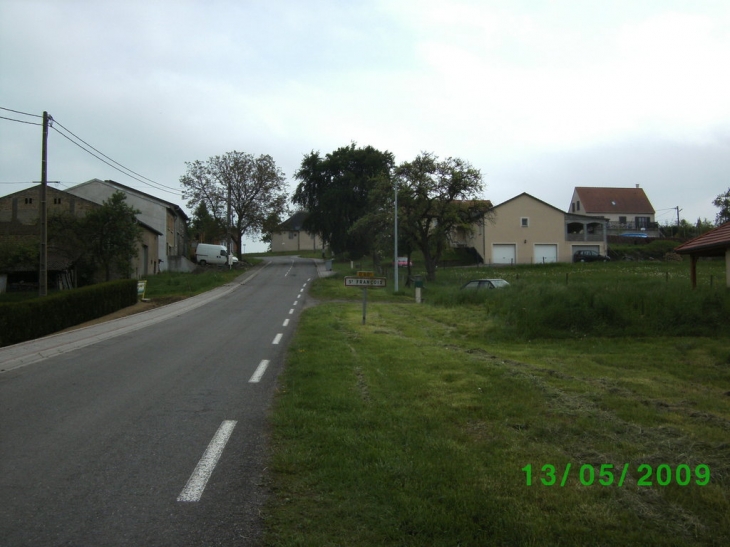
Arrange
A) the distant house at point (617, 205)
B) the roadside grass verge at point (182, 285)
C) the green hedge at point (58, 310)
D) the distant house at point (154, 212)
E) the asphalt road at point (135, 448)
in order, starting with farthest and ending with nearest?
Result: the distant house at point (617, 205)
the distant house at point (154, 212)
the roadside grass verge at point (182, 285)
the green hedge at point (58, 310)
the asphalt road at point (135, 448)

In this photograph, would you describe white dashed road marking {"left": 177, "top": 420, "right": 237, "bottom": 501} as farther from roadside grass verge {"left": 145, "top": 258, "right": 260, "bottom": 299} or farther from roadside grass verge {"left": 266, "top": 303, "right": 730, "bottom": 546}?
roadside grass verge {"left": 145, "top": 258, "right": 260, "bottom": 299}

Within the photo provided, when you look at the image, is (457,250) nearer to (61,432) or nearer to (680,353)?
(680,353)

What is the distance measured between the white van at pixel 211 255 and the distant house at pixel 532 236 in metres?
26.0

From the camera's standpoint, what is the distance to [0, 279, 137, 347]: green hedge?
2002cm

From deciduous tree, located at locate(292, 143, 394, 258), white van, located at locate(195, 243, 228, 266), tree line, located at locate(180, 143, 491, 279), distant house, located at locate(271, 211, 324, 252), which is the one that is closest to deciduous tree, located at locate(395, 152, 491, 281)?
tree line, located at locate(180, 143, 491, 279)

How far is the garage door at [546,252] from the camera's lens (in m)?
60.9

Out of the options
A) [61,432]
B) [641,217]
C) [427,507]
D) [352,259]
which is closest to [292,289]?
[352,259]

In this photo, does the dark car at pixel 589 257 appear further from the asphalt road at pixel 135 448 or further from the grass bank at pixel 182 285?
the asphalt road at pixel 135 448

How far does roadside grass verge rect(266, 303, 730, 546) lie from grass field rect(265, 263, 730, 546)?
0.06 ft

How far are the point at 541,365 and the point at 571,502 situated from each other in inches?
259

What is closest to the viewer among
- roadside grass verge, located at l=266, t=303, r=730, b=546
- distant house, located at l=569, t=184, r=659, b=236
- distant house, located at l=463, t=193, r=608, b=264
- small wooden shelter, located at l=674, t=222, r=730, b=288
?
roadside grass verge, located at l=266, t=303, r=730, b=546

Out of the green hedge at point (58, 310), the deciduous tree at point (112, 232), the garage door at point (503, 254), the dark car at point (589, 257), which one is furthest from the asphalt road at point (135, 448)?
the dark car at point (589, 257)

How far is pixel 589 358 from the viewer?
11.8 metres

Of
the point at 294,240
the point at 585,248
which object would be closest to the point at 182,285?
the point at 585,248
